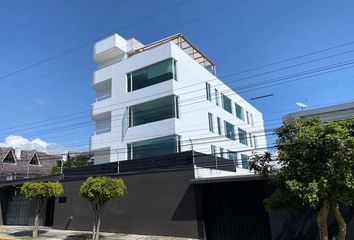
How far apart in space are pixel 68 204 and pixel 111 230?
14.2ft

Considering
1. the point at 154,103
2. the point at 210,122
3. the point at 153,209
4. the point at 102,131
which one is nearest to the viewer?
the point at 153,209

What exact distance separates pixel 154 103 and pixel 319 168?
17.7m

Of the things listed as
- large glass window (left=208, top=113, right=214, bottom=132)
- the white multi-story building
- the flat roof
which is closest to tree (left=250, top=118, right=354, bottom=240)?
the white multi-story building

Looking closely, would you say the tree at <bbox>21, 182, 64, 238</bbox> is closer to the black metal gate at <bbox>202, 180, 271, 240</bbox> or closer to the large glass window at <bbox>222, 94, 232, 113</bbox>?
the black metal gate at <bbox>202, 180, 271, 240</bbox>

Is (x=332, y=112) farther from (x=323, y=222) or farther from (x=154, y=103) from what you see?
(x=323, y=222)

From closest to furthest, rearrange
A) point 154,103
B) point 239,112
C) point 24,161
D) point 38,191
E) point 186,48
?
1. point 38,191
2. point 154,103
3. point 186,48
4. point 239,112
5. point 24,161

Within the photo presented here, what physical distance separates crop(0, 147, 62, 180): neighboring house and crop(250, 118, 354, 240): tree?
36576 millimetres

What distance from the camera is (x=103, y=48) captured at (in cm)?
2955

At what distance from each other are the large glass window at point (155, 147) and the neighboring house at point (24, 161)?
1968cm

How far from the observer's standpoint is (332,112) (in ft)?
70.5

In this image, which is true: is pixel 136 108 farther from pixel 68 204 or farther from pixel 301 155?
pixel 301 155

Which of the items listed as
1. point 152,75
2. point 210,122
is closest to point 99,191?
point 152,75

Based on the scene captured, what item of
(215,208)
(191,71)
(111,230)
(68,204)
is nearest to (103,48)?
(191,71)

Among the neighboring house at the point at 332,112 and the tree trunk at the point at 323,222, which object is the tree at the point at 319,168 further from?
the neighboring house at the point at 332,112
